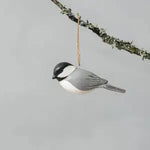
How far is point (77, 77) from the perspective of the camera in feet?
6.79

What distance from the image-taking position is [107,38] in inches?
89.9

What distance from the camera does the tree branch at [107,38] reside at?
88.5 inches

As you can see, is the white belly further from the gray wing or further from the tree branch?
the tree branch

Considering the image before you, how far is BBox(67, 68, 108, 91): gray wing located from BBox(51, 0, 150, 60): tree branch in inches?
9.6

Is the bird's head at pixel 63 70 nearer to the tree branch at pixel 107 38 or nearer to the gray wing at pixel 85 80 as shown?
the gray wing at pixel 85 80

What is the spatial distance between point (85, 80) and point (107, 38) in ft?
0.97

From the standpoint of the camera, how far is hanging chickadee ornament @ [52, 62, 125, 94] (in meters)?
2.07

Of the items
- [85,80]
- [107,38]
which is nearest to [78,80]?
[85,80]

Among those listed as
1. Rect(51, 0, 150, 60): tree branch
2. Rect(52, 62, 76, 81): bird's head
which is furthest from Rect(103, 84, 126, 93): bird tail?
Rect(51, 0, 150, 60): tree branch

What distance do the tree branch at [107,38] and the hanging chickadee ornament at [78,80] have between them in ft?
0.74

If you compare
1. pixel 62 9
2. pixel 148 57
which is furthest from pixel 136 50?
pixel 62 9

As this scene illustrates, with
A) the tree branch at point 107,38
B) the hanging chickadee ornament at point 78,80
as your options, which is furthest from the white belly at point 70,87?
the tree branch at point 107,38

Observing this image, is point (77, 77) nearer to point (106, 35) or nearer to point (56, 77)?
point (56, 77)

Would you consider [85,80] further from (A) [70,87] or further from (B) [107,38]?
(B) [107,38]
